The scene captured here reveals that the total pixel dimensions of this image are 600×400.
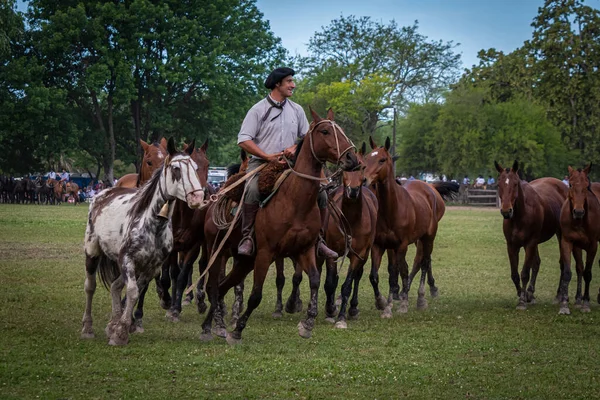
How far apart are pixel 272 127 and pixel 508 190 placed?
5.42m

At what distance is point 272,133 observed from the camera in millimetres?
10508

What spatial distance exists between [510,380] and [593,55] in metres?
61.3

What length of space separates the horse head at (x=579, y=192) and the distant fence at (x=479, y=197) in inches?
1946

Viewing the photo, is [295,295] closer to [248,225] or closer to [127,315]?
[248,225]

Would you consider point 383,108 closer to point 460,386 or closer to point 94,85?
point 94,85

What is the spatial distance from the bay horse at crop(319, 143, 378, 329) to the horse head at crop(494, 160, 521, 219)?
7.69ft

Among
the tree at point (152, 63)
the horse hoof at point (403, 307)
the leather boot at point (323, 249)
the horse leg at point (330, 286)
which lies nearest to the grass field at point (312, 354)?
the horse hoof at point (403, 307)

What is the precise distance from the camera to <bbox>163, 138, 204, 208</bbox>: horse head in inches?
392

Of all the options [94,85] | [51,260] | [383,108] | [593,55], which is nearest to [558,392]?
[51,260]

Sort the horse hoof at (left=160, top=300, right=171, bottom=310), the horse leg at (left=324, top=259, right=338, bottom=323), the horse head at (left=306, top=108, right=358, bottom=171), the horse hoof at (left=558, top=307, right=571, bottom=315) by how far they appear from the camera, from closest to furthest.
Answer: the horse head at (left=306, top=108, right=358, bottom=171)
the horse leg at (left=324, top=259, right=338, bottom=323)
the horse hoof at (left=160, top=300, right=171, bottom=310)
the horse hoof at (left=558, top=307, right=571, bottom=315)

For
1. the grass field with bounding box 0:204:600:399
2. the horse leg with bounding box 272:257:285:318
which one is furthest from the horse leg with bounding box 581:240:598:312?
the horse leg with bounding box 272:257:285:318

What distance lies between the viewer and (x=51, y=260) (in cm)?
2005

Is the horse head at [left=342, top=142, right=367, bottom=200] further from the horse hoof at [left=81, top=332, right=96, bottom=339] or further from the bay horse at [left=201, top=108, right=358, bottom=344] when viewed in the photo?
the horse hoof at [left=81, top=332, right=96, bottom=339]

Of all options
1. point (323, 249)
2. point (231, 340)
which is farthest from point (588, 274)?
point (231, 340)
